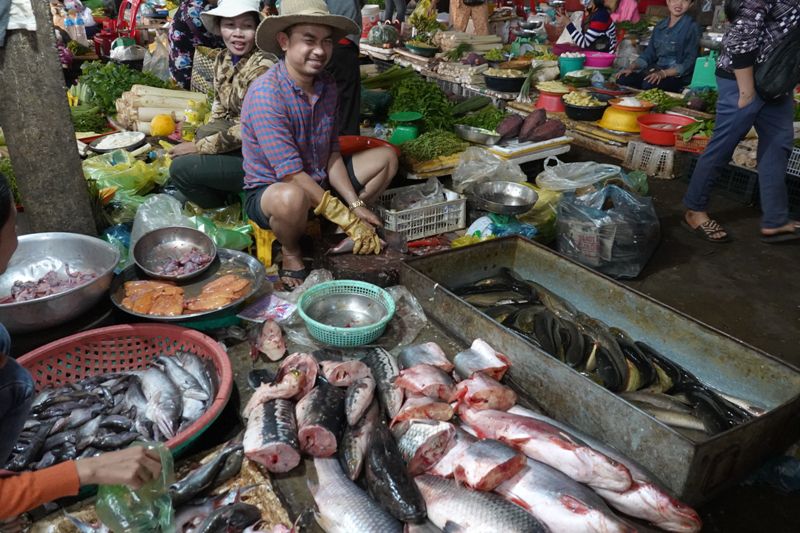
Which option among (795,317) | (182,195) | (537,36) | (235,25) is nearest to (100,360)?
(182,195)

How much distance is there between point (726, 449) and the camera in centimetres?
227

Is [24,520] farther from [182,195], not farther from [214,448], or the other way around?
[182,195]

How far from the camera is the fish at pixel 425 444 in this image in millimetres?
2286

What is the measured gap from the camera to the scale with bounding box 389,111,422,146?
19.1 ft

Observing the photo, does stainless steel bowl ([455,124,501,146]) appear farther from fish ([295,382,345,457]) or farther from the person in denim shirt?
fish ([295,382,345,457])

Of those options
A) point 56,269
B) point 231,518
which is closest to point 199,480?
point 231,518

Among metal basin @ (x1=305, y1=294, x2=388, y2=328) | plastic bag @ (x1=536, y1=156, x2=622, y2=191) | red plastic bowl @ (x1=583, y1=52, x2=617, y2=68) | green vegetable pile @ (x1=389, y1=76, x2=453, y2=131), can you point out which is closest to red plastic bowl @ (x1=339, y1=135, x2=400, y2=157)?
green vegetable pile @ (x1=389, y1=76, x2=453, y2=131)

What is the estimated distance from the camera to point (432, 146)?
5434 millimetres

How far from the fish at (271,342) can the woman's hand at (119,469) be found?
1410 mm

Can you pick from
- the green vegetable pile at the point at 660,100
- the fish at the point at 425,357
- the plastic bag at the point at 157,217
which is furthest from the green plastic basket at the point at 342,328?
the green vegetable pile at the point at 660,100

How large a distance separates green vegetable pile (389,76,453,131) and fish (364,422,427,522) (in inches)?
171

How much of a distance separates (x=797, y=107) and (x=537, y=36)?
251 inches

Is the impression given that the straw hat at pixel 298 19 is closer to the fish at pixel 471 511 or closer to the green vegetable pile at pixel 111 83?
A: the fish at pixel 471 511

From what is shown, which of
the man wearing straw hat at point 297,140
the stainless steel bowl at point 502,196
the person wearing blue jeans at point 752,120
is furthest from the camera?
the stainless steel bowl at point 502,196
